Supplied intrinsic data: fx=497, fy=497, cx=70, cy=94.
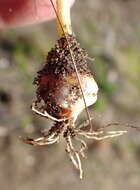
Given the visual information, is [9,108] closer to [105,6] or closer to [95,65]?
[95,65]

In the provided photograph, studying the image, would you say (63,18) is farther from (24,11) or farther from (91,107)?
(91,107)

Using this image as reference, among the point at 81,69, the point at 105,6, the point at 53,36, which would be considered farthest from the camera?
the point at 105,6

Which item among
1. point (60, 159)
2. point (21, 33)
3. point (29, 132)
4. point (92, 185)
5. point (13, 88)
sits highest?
point (21, 33)

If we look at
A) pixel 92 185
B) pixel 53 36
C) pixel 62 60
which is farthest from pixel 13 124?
pixel 62 60

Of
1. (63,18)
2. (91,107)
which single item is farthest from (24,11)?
(91,107)

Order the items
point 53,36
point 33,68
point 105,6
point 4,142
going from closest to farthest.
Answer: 1. point 4,142
2. point 33,68
3. point 53,36
4. point 105,6

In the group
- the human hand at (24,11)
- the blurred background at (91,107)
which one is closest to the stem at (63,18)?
the human hand at (24,11)

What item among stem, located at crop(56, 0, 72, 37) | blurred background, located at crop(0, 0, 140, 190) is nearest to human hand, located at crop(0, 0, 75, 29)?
stem, located at crop(56, 0, 72, 37)

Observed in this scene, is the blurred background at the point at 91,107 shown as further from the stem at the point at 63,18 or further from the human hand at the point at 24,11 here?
the stem at the point at 63,18
